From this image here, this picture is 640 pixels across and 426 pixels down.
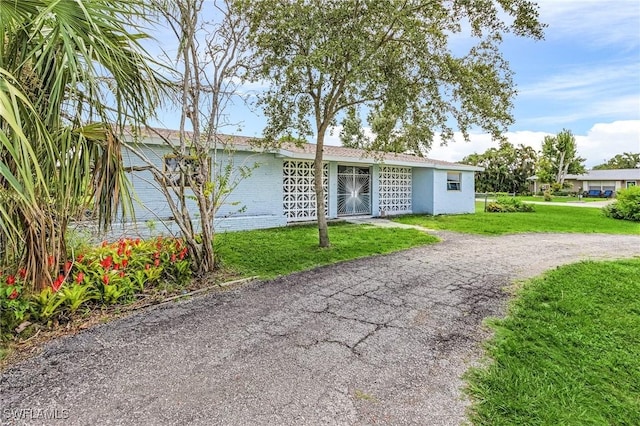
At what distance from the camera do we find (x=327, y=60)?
21.7 ft

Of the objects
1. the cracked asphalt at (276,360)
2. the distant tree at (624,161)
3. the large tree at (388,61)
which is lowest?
the cracked asphalt at (276,360)

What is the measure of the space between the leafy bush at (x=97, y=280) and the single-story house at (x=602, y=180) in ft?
154

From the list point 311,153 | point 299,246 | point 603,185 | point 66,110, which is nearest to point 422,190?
point 311,153

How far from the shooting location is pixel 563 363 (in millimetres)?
3225

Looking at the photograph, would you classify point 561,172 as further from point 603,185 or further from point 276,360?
point 276,360

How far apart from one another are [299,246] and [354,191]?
7.56 meters

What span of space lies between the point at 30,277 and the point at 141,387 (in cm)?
237

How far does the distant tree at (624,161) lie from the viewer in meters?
63.7

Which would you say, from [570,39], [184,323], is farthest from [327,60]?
[570,39]

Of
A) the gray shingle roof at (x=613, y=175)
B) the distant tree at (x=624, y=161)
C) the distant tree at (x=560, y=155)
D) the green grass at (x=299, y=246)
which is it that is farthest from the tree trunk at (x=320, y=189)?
the distant tree at (x=624, y=161)

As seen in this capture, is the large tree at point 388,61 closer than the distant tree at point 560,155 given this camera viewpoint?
Yes

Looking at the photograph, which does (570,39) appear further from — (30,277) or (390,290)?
(30,277)

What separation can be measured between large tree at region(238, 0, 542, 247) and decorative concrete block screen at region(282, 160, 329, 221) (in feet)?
14.8

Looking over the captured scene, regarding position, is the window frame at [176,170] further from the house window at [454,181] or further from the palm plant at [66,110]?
the house window at [454,181]
